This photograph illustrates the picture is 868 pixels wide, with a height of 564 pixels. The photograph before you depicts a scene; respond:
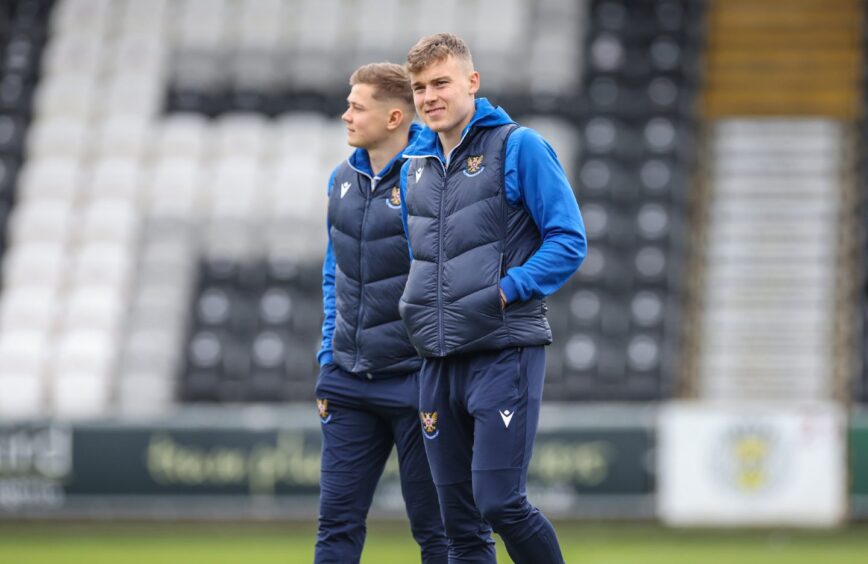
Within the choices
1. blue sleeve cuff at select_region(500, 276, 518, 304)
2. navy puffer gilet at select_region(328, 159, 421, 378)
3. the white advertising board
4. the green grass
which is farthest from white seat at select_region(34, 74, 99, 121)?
blue sleeve cuff at select_region(500, 276, 518, 304)

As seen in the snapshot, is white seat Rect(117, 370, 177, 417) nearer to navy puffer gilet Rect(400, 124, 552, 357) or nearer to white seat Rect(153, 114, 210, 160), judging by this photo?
white seat Rect(153, 114, 210, 160)

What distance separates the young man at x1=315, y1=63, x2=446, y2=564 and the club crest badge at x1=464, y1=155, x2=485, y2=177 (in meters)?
0.54

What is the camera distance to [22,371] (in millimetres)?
12414

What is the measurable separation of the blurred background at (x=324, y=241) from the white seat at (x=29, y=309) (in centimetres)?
3

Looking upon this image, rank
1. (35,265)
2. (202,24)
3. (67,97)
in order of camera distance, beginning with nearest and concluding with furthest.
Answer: (35,265), (67,97), (202,24)

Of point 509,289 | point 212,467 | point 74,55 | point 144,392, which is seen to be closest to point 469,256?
point 509,289

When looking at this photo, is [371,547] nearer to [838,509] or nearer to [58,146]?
[838,509]

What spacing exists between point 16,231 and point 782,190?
7381mm

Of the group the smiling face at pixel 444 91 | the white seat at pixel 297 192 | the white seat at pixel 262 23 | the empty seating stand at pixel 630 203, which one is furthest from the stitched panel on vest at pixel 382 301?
the white seat at pixel 262 23

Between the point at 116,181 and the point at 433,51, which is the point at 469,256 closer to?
the point at 433,51

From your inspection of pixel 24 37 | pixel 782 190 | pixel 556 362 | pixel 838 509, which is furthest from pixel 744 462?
pixel 24 37

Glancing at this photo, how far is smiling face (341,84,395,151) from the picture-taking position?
5.18 metres

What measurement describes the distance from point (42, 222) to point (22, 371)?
1.83 m

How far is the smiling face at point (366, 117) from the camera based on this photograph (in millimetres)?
5184
